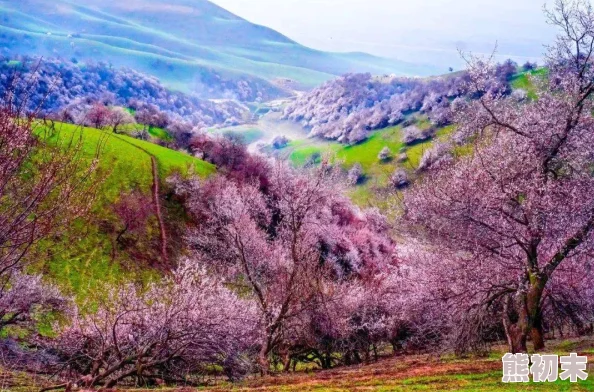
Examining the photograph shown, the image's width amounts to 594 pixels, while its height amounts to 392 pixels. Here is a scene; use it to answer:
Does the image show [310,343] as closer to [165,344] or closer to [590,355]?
[165,344]

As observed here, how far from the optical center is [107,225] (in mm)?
52219

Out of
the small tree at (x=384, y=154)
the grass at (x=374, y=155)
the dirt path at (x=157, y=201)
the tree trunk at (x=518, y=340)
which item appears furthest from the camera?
the small tree at (x=384, y=154)

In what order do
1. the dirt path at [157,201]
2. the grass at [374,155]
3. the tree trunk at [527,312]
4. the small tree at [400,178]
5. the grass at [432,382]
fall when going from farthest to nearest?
1. the grass at [374,155]
2. the small tree at [400,178]
3. the dirt path at [157,201]
4. the tree trunk at [527,312]
5. the grass at [432,382]

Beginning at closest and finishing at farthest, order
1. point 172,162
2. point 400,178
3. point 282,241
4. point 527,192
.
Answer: point 527,192
point 282,241
point 172,162
point 400,178

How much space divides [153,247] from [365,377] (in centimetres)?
3794

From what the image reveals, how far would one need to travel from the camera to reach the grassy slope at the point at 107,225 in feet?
140

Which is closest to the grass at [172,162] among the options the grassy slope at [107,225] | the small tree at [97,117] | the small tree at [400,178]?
the grassy slope at [107,225]

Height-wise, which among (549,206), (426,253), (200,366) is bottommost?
(200,366)

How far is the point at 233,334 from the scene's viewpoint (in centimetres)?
2422

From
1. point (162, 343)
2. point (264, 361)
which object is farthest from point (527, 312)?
point (162, 343)

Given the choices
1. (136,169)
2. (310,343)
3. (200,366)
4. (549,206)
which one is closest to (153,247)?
(136,169)

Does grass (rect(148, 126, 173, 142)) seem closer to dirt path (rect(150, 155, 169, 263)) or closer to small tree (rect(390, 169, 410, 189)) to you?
dirt path (rect(150, 155, 169, 263))

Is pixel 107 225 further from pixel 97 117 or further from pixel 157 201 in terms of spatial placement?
pixel 97 117

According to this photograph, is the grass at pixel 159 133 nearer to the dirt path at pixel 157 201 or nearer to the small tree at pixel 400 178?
the dirt path at pixel 157 201
